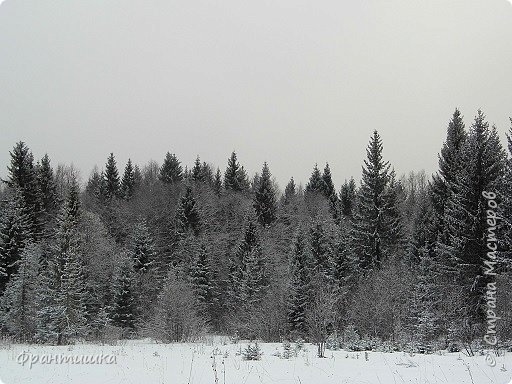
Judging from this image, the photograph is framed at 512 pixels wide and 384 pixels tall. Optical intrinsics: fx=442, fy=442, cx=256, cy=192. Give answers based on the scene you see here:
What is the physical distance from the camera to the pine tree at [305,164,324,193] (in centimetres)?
7369

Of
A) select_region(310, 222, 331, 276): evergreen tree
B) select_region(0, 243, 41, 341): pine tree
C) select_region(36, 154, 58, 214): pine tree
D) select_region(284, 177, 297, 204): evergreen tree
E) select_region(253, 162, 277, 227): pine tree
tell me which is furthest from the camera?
select_region(284, 177, 297, 204): evergreen tree

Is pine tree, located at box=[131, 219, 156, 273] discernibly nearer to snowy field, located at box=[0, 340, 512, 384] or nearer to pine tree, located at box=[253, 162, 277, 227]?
pine tree, located at box=[253, 162, 277, 227]

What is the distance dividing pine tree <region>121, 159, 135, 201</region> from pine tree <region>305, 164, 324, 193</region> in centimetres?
2971

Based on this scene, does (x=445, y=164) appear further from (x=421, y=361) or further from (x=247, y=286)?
(x=421, y=361)

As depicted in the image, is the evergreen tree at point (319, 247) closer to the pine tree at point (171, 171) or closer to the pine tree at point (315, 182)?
the pine tree at point (315, 182)

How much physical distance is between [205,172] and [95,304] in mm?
43306

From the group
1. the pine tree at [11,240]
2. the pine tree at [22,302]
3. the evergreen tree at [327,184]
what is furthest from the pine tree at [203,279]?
the evergreen tree at [327,184]

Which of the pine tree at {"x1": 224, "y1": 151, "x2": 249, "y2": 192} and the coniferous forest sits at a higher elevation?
the pine tree at {"x1": 224, "y1": 151, "x2": 249, "y2": 192}

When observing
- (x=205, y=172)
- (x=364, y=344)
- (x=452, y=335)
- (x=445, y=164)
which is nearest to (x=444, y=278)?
(x=452, y=335)

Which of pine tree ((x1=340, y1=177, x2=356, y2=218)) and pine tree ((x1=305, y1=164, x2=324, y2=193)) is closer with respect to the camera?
pine tree ((x1=340, y1=177, x2=356, y2=218))

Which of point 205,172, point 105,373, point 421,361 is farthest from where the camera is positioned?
point 205,172

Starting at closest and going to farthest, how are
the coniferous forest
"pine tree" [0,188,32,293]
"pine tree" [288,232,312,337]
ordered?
the coniferous forest < "pine tree" [288,232,312,337] < "pine tree" [0,188,32,293]

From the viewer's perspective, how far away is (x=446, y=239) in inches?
1246

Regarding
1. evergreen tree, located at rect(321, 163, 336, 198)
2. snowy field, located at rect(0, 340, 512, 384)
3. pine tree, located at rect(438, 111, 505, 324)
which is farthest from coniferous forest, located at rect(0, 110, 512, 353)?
evergreen tree, located at rect(321, 163, 336, 198)
